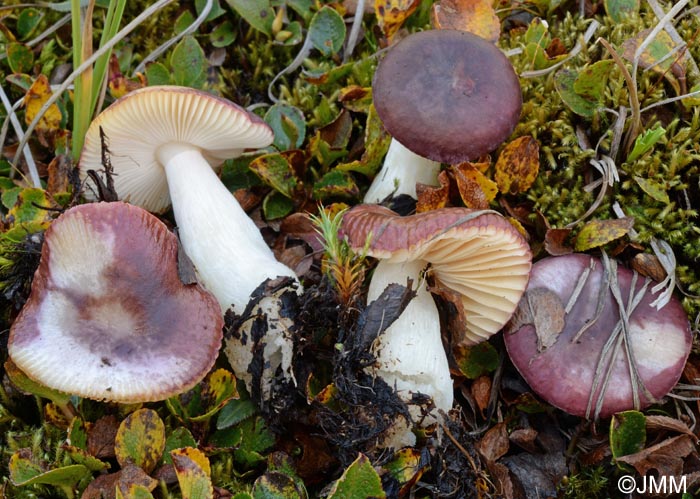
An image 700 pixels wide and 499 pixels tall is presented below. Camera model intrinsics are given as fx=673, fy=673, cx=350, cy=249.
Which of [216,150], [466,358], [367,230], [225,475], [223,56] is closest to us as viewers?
[367,230]

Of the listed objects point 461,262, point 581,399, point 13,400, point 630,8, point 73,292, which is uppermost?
point 630,8

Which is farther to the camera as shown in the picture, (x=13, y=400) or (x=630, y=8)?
(x=630, y=8)

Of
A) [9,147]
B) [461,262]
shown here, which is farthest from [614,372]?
[9,147]

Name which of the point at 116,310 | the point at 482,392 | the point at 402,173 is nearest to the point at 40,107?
the point at 116,310

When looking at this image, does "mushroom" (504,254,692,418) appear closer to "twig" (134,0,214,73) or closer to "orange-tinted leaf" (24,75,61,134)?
"twig" (134,0,214,73)

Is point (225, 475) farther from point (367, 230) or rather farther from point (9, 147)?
point (9, 147)

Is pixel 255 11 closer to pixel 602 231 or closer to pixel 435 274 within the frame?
pixel 435 274
